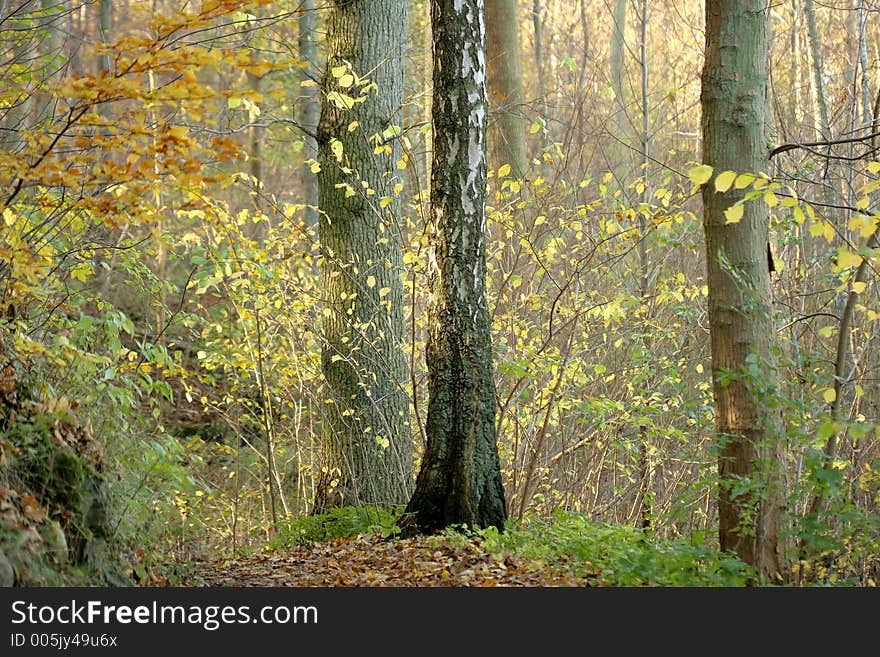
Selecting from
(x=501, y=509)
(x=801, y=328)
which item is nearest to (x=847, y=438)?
(x=801, y=328)

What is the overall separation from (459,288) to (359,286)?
1934 millimetres

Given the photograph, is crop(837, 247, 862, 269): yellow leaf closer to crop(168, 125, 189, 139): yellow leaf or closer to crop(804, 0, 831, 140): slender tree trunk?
crop(168, 125, 189, 139): yellow leaf

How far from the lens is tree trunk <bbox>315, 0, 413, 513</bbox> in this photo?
752 centimetres

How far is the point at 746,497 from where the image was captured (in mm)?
4711

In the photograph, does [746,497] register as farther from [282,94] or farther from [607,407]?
[282,94]

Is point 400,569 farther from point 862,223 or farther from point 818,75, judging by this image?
point 818,75

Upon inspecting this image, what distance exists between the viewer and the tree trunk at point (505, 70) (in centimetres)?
1040

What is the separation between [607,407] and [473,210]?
81.6 inches

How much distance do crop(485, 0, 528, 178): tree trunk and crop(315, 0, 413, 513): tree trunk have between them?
2913mm

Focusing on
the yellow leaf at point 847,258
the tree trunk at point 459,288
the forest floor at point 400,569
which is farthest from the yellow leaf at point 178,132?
the yellow leaf at point 847,258

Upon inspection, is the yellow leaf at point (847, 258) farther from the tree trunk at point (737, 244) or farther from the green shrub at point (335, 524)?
the green shrub at point (335, 524)

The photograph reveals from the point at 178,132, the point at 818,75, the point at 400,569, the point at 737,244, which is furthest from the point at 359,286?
the point at 818,75

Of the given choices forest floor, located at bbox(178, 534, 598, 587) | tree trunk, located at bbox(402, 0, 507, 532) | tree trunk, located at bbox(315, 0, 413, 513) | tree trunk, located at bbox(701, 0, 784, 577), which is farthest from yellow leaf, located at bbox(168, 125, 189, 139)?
tree trunk, located at bbox(315, 0, 413, 513)

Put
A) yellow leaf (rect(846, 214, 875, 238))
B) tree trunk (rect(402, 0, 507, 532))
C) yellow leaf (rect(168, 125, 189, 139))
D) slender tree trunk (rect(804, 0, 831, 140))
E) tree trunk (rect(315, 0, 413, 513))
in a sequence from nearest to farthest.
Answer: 1. yellow leaf (rect(846, 214, 875, 238))
2. yellow leaf (rect(168, 125, 189, 139))
3. tree trunk (rect(402, 0, 507, 532))
4. tree trunk (rect(315, 0, 413, 513))
5. slender tree trunk (rect(804, 0, 831, 140))
